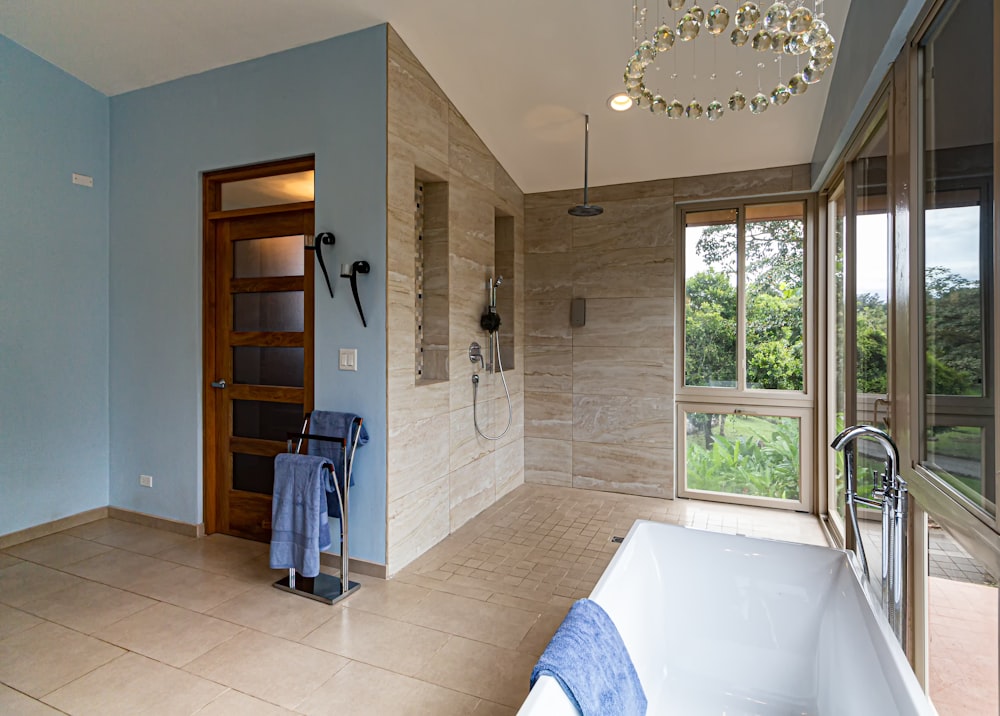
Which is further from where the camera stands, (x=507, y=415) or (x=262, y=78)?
(x=507, y=415)

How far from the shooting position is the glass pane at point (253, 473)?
3.51m

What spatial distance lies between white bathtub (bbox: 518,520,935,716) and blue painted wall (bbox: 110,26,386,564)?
59.8 inches

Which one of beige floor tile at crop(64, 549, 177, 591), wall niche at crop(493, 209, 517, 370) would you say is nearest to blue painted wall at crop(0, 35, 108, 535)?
beige floor tile at crop(64, 549, 177, 591)

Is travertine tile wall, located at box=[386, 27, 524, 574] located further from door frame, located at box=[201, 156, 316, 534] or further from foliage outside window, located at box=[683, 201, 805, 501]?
foliage outside window, located at box=[683, 201, 805, 501]

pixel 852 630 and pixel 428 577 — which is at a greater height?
pixel 852 630

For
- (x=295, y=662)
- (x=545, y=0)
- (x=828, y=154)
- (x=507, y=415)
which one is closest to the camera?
(x=295, y=662)

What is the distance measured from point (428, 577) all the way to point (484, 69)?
3.04m

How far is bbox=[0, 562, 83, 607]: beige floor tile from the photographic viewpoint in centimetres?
273

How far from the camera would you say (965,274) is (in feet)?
4.97

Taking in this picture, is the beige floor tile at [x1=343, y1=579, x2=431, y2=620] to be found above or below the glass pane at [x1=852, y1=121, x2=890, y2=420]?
below

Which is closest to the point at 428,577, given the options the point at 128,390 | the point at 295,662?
the point at 295,662

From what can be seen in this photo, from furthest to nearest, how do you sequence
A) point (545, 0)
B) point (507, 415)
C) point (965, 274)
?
point (507, 415) < point (545, 0) < point (965, 274)

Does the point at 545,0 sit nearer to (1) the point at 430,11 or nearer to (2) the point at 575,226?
(1) the point at 430,11

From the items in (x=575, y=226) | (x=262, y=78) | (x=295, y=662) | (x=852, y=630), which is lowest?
(x=295, y=662)
